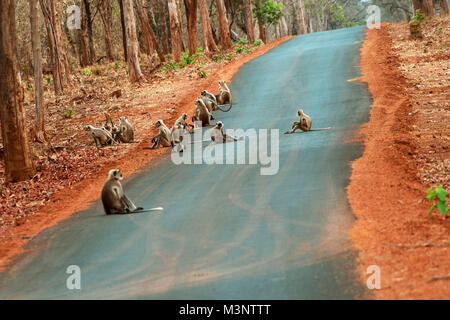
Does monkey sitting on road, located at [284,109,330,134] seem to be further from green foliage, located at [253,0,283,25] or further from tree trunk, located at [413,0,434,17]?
green foliage, located at [253,0,283,25]

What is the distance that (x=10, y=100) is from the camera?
16047mm

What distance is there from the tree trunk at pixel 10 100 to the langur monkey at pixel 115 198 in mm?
5702

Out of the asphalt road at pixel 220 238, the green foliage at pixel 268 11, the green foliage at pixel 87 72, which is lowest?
the asphalt road at pixel 220 238

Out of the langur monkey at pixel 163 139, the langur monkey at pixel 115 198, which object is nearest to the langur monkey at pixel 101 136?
the langur monkey at pixel 163 139

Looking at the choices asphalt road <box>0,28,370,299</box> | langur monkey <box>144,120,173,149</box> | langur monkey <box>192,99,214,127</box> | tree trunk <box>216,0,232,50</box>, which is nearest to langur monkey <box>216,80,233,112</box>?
langur monkey <box>192,99,214,127</box>

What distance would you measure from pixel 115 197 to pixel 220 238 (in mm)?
2967

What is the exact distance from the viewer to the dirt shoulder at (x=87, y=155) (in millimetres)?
12898

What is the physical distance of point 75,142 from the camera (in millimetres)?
21453

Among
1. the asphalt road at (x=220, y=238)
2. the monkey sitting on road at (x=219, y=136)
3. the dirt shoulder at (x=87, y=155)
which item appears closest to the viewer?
the asphalt road at (x=220, y=238)

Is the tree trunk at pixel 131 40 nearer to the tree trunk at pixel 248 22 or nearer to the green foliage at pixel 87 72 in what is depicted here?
the green foliage at pixel 87 72

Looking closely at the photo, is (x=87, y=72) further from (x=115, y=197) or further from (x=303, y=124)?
(x=115, y=197)

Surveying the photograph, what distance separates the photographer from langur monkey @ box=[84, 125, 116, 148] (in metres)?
19.5

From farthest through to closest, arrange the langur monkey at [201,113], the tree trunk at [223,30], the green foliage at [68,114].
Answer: the tree trunk at [223,30] → the green foliage at [68,114] → the langur monkey at [201,113]
